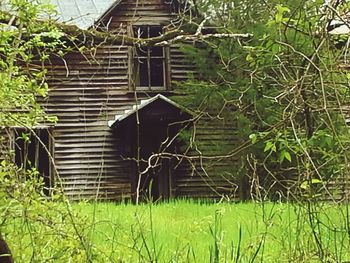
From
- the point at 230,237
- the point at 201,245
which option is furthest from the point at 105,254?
the point at 230,237

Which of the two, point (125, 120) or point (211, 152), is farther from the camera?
point (125, 120)

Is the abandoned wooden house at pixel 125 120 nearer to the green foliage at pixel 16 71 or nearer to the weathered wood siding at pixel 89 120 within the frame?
the weathered wood siding at pixel 89 120

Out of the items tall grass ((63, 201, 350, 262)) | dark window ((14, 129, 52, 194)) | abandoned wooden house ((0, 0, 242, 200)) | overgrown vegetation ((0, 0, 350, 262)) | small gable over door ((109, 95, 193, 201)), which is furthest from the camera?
abandoned wooden house ((0, 0, 242, 200))

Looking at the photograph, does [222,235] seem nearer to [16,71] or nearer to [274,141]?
[274,141]

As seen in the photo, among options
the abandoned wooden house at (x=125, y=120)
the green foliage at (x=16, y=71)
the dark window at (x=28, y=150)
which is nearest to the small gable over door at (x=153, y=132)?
the abandoned wooden house at (x=125, y=120)

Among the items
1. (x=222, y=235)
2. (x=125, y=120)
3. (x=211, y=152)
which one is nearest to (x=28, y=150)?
(x=222, y=235)

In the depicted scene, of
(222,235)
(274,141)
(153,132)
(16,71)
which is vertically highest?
(16,71)

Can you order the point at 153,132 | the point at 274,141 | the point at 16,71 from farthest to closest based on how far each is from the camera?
the point at 153,132 < the point at 16,71 < the point at 274,141

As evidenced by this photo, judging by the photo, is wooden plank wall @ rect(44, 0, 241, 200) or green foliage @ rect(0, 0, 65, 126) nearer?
green foliage @ rect(0, 0, 65, 126)

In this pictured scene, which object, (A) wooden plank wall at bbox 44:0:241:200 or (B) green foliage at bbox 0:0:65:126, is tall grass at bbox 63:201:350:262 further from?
(A) wooden plank wall at bbox 44:0:241:200

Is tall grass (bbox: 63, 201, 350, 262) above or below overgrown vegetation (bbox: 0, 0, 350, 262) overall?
below

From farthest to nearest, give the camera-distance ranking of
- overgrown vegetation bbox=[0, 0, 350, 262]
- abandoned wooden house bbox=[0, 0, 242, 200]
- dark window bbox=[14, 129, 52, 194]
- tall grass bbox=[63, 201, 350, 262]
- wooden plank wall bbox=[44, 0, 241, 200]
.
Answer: wooden plank wall bbox=[44, 0, 241, 200] < abandoned wooden house bbox=[0, 0, 242, 200] < dark window bbox=[14, 129, 52, 194] < tall grass bbox=[63, 201, 350, 262] < overgrown vegetation bbox=[0, 0, 350, 262]

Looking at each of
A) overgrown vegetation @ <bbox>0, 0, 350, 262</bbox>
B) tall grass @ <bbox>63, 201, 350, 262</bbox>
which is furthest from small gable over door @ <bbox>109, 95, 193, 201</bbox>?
overgrown vegetation @ <bbox>0, 0, 350, 262</bbox>

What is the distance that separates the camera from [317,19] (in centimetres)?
317
